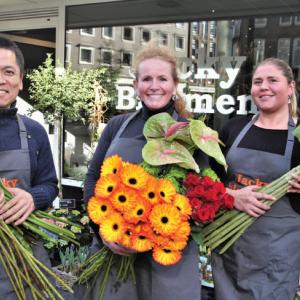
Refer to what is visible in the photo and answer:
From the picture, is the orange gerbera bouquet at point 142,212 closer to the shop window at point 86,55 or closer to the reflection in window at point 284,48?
the reflection in window at point 284,48

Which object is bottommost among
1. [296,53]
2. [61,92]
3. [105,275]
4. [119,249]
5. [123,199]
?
[105,275]

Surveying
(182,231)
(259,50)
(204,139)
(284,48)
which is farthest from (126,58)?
(182,231)

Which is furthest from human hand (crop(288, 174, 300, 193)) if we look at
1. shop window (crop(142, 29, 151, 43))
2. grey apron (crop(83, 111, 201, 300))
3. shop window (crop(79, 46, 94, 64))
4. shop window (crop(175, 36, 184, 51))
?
shop window (crop(79, 46, 94, 64))

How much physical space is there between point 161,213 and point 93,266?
53cm

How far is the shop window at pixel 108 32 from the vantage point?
190 inches

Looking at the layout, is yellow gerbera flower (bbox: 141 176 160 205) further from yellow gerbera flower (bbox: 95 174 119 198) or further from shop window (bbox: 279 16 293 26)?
shop window (bbox: 279 16 293 26)

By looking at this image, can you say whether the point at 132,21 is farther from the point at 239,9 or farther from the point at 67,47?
the point at 239,9

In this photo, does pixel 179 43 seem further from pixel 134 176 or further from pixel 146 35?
pixel 134 176

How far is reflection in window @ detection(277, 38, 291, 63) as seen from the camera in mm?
3893

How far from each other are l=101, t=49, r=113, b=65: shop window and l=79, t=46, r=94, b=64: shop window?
0.14 metres

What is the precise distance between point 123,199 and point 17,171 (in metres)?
0.55

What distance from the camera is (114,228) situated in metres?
1.48

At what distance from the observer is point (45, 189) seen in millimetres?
1821

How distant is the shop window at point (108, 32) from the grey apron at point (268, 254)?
3.25 metres
